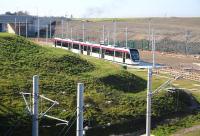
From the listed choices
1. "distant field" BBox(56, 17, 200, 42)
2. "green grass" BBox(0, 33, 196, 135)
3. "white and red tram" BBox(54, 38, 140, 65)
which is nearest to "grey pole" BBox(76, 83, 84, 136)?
"green grass" BBox(0, 33, 196, 135)

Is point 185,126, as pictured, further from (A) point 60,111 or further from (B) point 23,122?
(B) point 23,122

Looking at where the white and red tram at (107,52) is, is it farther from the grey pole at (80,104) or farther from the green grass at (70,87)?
the grey pole at (80,104)

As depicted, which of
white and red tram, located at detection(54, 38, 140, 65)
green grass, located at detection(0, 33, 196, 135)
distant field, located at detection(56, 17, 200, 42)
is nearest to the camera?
green grass, located at detection(0, 33, 196, 135)

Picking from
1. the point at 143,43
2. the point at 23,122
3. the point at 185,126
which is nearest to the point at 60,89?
the point at 23,122

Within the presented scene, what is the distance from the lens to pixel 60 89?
33812mm

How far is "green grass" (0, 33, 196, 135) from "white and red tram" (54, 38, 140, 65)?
16222 millimetres

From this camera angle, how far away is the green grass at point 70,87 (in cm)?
3033

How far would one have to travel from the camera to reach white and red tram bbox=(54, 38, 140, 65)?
60.6m

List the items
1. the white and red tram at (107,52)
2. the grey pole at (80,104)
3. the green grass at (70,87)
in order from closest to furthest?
the grey pole at (80,104) < the green grass at (70,87) < the white and red tram at (107,52)

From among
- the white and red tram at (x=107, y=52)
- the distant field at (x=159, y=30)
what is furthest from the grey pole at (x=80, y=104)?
the distant field at (x=159, y=30)

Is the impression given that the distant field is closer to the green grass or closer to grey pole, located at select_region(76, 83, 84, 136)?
the green grass

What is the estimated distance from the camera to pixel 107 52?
217 feet

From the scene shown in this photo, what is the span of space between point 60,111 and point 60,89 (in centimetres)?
394

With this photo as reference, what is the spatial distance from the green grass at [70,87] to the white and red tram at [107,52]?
53.2 ft
